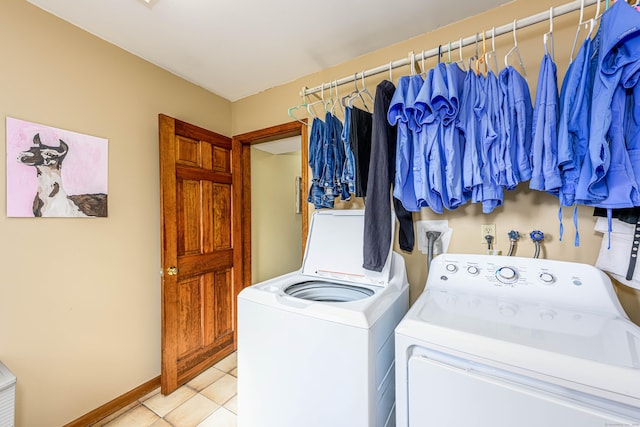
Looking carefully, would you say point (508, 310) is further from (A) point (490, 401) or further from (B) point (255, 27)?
(B) point (255, 27)

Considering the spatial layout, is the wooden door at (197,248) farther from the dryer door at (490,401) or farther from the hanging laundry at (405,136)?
the dryer door at (490,401)

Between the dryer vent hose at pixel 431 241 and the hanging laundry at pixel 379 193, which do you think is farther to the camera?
the dryer vent hose at pixel 431 241

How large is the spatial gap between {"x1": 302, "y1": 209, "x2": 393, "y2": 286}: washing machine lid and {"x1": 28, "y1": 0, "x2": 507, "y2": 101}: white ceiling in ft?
3.93

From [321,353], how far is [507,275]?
915 mm

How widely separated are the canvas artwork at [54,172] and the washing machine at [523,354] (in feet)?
6.61

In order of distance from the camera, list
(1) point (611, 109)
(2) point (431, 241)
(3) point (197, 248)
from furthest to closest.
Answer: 1. (3) point (197, 248)
2. (2) point (431, 241)
3. (1) point (611, 109)

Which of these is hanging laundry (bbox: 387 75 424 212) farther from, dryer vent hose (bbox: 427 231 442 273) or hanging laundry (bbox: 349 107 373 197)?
dryer vent hose (bbox: 427 231 442 273)

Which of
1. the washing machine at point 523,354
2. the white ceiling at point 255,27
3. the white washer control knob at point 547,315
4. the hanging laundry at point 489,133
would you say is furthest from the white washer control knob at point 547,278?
A: the white ceiling at point 255,27

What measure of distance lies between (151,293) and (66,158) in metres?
1.10

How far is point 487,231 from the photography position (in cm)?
154

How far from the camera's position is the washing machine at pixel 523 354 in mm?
701

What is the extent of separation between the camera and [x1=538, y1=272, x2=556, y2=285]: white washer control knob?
1.12 meters

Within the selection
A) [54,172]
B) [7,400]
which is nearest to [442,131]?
[54,172]

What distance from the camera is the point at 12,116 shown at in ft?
4.59
